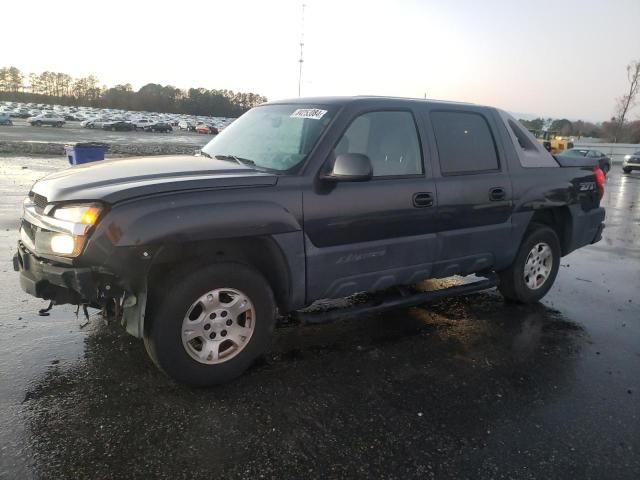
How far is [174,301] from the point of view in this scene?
3010 mm

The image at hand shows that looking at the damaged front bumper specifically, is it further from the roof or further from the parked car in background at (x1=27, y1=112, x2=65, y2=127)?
the parked car in background at (x1=27, y1=112, x2=65, y2=127)

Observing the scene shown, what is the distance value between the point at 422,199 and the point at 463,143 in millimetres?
827

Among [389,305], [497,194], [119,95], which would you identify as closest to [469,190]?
[497,194]

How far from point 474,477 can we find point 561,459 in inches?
22.6

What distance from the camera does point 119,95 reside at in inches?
5192

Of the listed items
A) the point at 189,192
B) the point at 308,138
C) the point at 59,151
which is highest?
the point at 308,138

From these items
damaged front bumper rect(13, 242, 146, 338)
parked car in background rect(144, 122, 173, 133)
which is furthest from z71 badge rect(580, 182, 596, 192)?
parked car in background rect(144, 122, 173, 133)

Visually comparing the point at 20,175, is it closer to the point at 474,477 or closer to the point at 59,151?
the point at 59,151

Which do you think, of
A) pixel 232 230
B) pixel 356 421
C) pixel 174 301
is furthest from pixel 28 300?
pixel 356 421

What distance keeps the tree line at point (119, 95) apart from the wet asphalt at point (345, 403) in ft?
423

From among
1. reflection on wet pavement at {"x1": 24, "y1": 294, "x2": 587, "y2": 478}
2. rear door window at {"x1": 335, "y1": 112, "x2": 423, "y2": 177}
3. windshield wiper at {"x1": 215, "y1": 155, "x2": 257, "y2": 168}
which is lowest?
reflection on wet pavement at {"x1": 24, "y1": 294, "x2": 587, "y2": 478}

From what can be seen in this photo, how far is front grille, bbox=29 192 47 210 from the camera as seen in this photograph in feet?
10.5

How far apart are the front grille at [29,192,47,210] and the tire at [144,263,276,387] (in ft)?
3.18

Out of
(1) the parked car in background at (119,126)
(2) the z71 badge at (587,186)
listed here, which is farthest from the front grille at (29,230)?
(1) the parked car in background at (119,126)
